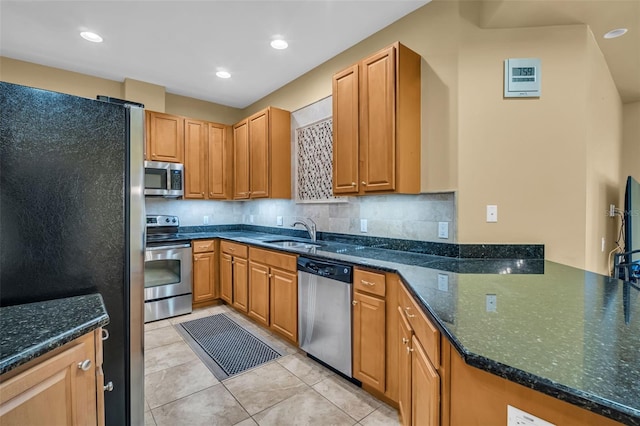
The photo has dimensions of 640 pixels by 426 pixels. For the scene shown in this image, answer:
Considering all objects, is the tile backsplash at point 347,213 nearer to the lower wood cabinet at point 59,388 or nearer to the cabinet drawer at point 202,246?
the cabinet drawer at point 202,246

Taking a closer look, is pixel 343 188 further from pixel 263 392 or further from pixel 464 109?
pixel 263 392

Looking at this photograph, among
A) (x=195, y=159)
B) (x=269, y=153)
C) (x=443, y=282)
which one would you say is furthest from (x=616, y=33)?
(x=195, y=159)

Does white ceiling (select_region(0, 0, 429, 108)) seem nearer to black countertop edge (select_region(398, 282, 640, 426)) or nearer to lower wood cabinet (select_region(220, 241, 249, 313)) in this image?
lower wood cabinet (select_region(220, 241, 249, 313))

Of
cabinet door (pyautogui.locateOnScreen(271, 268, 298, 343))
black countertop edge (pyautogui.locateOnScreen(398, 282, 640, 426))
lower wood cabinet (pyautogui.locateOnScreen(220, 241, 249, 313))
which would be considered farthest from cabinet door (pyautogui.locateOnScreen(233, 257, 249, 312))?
black countertop edge (pyautogui.locateOnScreen(398, 282, 640, 426))

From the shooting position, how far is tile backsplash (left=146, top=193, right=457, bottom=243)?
91.4 inches

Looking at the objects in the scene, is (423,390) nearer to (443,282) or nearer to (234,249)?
(443,282)

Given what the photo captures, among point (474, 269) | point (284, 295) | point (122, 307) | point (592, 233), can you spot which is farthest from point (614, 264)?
point (122, 307)

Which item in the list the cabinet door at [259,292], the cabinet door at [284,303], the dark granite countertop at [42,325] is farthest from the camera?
the cabinet door at [259,292]

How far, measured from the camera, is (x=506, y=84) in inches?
82.0

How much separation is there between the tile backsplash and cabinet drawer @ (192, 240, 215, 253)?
716 mm

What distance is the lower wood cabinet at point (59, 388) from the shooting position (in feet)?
2.63

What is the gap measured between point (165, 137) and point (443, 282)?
12.2ft

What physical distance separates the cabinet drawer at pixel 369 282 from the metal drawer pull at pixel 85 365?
1.49 m

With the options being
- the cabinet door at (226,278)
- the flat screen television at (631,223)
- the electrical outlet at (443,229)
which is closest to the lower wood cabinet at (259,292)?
the cabinet door at (226,278)
